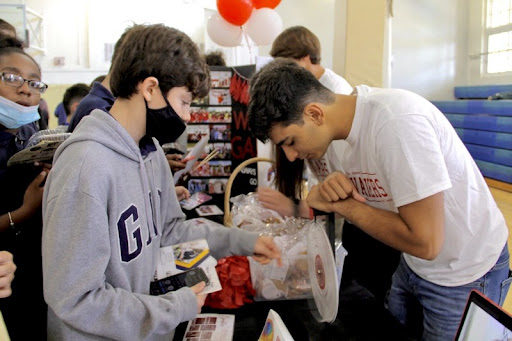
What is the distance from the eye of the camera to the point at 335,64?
2533 mm

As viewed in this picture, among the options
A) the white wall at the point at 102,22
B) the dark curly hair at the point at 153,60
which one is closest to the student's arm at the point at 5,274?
the dark curly hair at the point at 153,60

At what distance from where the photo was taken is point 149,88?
0.95 metres

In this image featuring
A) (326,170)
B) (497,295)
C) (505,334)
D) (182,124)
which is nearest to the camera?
(505,334)

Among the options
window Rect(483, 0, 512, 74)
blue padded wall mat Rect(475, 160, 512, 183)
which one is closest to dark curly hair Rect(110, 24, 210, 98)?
blue padded wall mat Rect(475, 160, 512, 183)

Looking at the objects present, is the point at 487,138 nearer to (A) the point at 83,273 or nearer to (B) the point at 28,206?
(B) the point at 28,206

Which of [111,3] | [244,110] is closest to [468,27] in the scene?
[244,110]

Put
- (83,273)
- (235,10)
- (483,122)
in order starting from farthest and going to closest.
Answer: (483,122), (235,10), (83,273)

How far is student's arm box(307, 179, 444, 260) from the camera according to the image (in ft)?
3.10

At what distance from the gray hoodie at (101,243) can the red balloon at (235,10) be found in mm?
3234

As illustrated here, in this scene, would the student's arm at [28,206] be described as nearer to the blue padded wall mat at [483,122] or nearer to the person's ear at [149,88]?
the person's ear at [149,88]

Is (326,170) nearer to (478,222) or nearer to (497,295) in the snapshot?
(478,222)

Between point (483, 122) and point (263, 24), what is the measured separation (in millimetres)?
4176

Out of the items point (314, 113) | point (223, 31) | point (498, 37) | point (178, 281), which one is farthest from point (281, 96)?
point (498, 37)

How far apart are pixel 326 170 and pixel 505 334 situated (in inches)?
39.2
